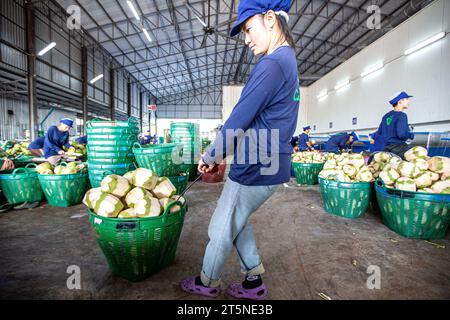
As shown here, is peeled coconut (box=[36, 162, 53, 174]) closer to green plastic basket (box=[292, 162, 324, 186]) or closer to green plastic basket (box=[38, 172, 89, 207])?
green plastic basket (box=[38, 172, 89, 207])

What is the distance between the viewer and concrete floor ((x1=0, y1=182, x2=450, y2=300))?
1876 mm

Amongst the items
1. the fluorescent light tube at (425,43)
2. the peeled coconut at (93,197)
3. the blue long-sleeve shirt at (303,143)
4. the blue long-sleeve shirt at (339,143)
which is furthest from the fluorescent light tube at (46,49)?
the fluorescent light tube at (425,43)

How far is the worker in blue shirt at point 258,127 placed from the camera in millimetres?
1373

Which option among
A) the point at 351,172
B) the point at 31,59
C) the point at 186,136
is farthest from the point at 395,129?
the point at 31,59

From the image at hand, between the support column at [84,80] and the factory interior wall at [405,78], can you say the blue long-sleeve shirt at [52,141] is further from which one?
the support column at [84,80]

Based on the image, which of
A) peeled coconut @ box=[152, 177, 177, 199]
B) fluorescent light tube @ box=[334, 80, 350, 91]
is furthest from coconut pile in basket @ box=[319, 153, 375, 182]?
fluorescent light tube @ box=[334, 80, 350, 91]

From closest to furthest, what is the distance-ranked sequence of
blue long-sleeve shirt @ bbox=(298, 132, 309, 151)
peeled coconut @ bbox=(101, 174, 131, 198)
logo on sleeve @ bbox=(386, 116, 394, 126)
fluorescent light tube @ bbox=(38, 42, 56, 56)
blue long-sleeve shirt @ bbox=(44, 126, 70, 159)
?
peeled coconut @ bbox=(101, 174, 131, 198) < logo on sleeve @ bbox=(386, 116, 394, 126) < blue long-sleeve shirt @ bbox=(44, 126, 70, 159) < blue long-sleeve shirt @ bbox=(298, 132, 309, 151) < fluorescent light tube @ bbox=(38, 42, 56, 56)

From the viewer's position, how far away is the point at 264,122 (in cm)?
146

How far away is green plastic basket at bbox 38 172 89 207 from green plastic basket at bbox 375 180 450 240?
4.56m

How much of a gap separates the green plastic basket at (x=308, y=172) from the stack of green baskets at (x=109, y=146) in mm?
4197

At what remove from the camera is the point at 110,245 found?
6.07 ft

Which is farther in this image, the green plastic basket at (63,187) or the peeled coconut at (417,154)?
the green plastic basket at (63,187)

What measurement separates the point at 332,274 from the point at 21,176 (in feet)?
15.4

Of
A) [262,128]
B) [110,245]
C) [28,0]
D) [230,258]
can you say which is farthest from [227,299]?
[28,0]
